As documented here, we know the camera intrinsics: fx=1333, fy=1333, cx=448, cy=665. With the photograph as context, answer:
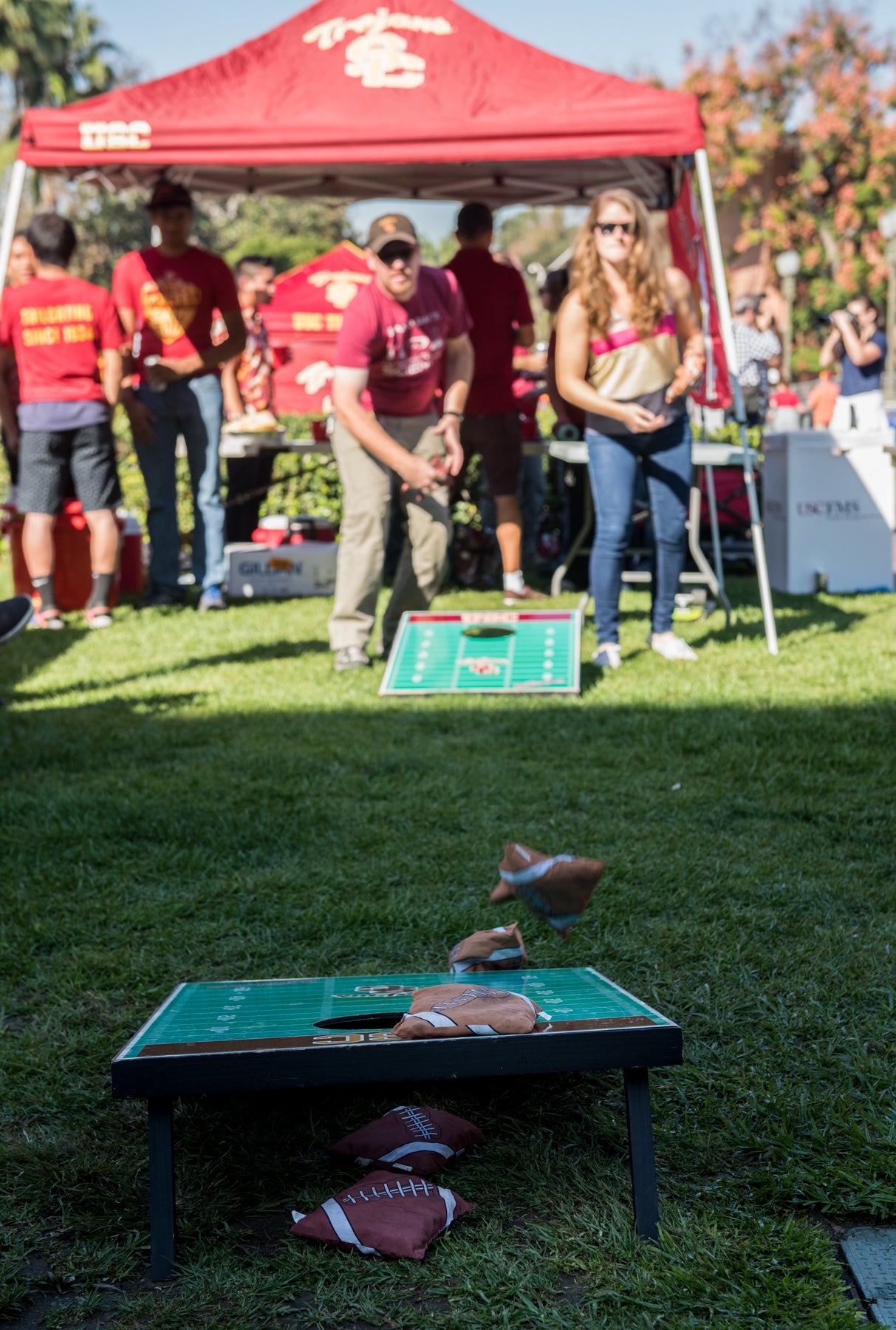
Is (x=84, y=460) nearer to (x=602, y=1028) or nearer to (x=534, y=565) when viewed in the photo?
(x=534, y=565)

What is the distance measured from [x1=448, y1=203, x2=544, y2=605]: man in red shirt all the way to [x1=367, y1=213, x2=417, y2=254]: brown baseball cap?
7.32ft

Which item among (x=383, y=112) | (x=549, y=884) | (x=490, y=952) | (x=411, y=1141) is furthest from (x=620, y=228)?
(x=411, y=1141)

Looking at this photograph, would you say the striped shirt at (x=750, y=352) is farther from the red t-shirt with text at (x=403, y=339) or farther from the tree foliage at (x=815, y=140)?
the tree foliage at (x=815, y=140)

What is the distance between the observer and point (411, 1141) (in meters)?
2.07

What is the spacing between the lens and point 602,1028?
1837 mm

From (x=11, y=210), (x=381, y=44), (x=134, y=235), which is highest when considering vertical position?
(x=134, y=235)

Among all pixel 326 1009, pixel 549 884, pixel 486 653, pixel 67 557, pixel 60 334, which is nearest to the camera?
pixel 326 1009

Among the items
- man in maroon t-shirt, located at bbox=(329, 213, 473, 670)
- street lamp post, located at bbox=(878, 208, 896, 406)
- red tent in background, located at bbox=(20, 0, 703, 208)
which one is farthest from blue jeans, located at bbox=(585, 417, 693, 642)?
street lamp post, located at bbox=(878, 208, 896, 406)

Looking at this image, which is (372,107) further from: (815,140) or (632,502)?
(815,140)

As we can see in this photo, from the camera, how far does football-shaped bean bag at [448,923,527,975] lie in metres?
2.59

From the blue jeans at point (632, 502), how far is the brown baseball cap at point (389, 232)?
1.17m

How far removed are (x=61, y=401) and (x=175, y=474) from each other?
81 centimetres

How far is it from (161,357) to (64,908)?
5157 mm

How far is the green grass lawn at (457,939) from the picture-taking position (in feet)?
5.94
